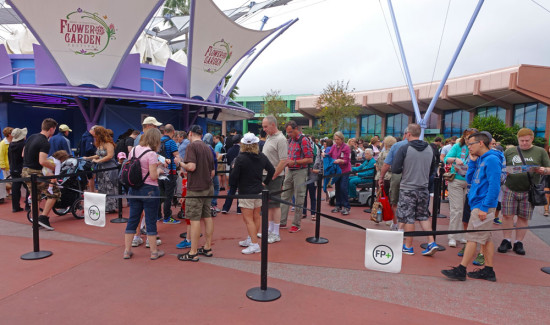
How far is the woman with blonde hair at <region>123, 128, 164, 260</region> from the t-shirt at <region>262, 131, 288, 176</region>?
5.86ft

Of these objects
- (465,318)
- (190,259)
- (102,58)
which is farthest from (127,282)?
(102,58)

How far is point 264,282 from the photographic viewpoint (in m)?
3.83

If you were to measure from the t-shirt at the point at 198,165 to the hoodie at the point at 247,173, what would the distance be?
373mm

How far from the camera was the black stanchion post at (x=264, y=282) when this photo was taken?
11.9ft

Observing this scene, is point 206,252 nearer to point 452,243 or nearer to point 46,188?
point 46,188

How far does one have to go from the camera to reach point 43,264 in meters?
4.67

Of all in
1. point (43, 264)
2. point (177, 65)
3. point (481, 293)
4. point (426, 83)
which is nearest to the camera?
point (481, 293)

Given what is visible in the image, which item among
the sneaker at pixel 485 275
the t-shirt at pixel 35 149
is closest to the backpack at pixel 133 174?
the t-shirt at pixel 35 149

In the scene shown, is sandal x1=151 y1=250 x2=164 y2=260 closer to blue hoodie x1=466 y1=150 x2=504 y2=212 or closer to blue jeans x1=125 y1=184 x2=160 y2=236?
blue jeans x1=125 y1=184 x2=160 y2=236

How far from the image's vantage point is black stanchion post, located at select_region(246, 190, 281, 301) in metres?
3.63

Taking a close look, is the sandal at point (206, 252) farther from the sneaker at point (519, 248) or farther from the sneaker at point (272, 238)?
the sneaker at point (519, 248)

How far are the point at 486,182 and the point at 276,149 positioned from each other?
119 inches

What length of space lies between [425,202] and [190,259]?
11.7 ft

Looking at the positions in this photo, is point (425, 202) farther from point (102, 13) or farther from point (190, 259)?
point (102, 13)
